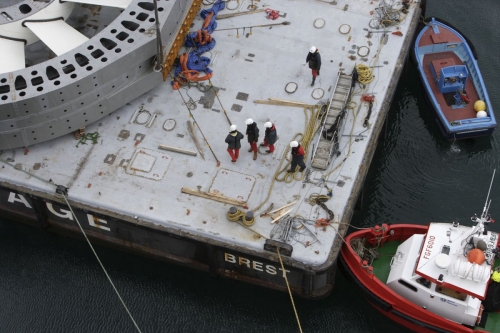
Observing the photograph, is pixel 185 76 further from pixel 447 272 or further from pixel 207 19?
pixel 447 272

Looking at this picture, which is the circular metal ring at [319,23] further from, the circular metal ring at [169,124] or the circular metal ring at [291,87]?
the circular metal ring at [169,124]

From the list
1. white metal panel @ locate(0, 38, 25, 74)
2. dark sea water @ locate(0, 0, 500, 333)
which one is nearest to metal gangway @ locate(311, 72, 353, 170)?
dark sea water @ locate(0, 0, 500, 333)

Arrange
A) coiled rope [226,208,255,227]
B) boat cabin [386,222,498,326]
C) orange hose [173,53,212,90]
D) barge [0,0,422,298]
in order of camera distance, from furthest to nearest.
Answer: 1. orange hose [173,53,212,90]
2. barge [0,0,422,298]
3. coiled rope [226,208,255,227]
4. boat cabin [386,222,498,326]

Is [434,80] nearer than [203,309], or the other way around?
[203,309]

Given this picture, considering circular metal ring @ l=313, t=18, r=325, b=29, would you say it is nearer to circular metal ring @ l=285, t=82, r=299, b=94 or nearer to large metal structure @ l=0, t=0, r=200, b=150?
circular metal ring @ l=285, t=82, r=299, b=94

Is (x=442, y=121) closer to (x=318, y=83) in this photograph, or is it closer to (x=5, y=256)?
(x=318, y=83)

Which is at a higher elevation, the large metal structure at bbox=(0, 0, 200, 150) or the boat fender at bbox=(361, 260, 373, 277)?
the large metal structure at bbox=(0, 0, 200, 150)

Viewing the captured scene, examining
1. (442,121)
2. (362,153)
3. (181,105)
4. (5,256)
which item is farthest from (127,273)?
(442,121)

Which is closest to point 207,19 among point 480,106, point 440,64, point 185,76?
point 185,76

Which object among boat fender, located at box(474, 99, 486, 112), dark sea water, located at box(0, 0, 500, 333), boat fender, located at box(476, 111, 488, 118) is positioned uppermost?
boat fender, located at box(474, 99, 486, 112)
